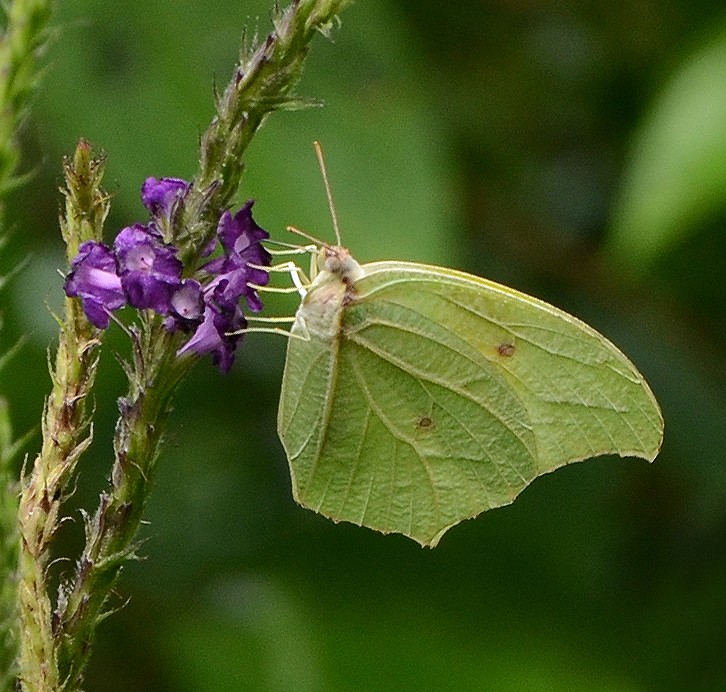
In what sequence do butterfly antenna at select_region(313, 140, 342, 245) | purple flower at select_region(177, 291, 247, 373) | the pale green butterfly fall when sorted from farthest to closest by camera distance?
butterfly antenna at select_region(313, 140, 342, 245)
the pale green butterfly
purple flower at select_region(177, 291, 247, 373)

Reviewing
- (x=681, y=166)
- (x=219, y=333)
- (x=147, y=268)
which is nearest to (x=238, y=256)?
(x=219, y=333)

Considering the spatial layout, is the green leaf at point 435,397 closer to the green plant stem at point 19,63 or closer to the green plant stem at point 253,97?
the green plant stem at point 253,97

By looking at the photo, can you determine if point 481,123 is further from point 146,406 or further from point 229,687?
point 146,406

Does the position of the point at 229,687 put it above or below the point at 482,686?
below

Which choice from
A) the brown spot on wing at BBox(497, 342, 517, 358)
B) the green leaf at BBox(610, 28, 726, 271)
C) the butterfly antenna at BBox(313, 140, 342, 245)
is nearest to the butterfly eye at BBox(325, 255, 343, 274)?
the butterfly antenna at BBox(313, 140, 342, 245)

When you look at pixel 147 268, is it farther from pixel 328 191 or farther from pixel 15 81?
pixel 328 191

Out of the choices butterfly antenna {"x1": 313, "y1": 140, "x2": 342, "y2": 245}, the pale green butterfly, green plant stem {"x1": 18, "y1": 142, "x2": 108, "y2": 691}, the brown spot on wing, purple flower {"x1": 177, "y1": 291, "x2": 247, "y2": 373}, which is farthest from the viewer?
butterfly antenna {"x1": 313, "y1": 140, "x2": 342, "y2": 245}

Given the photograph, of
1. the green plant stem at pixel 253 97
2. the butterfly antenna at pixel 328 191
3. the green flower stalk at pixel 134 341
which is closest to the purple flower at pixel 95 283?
the green flower stalk at pixel 134 341

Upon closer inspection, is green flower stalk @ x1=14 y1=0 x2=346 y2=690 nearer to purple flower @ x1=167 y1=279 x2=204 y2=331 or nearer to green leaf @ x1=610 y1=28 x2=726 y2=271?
purple flower @ x1=167 y1=279 x2=204 y2=331

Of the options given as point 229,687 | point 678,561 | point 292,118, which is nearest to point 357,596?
point 229,687
